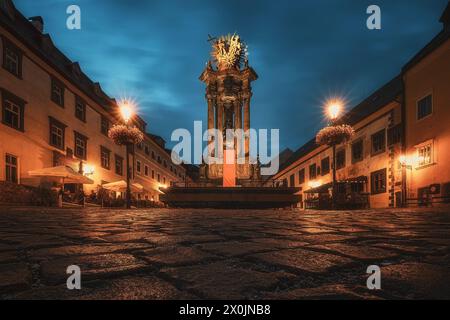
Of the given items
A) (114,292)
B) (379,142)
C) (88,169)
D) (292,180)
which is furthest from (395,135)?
(292,180)

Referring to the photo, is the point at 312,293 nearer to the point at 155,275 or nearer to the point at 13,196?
the point at 155,275

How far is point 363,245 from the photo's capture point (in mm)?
3164

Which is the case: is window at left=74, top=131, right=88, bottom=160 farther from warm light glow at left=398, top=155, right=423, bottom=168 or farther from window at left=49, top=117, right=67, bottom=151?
warm light glow at left=398, top=155, right=423, bottom=168

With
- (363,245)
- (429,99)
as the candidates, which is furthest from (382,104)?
(363,245)

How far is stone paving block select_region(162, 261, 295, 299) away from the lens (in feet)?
5.49

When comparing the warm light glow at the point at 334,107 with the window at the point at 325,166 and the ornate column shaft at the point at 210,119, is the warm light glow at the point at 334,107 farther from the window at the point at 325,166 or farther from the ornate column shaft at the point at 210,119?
the window at the point at 325,166

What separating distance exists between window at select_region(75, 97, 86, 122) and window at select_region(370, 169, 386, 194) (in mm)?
19759

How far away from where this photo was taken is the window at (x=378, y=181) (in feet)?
72.6

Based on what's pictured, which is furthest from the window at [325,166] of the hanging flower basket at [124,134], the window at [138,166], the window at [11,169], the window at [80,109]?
the window at [11,169]

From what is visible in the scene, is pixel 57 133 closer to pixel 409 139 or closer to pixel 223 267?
pixel 409 139

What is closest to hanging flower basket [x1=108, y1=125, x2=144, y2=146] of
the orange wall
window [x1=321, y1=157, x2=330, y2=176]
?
the orange wall

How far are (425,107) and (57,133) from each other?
20.3m

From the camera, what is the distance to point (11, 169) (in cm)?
1683

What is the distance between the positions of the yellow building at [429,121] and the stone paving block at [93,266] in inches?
669
